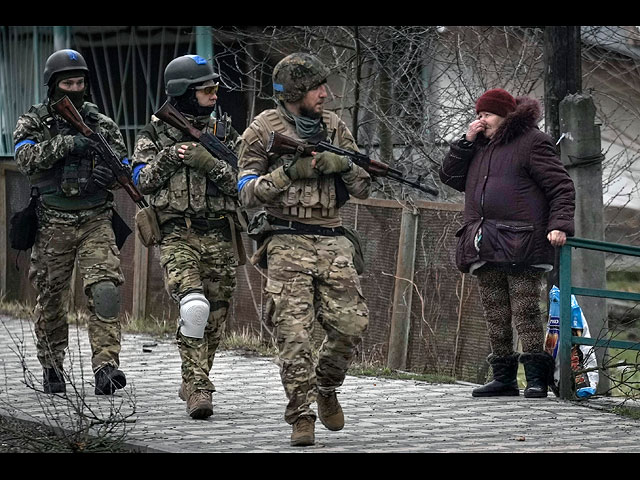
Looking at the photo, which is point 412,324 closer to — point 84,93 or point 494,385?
point 494,385

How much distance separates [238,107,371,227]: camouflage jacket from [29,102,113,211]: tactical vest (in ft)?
6.20

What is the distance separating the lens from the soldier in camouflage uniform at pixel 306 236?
7.30m

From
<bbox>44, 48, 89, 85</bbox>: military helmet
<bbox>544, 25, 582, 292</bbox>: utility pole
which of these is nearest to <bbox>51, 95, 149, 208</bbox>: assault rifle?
<bbox>44, 48, 89, 85</bbox>: military helmet

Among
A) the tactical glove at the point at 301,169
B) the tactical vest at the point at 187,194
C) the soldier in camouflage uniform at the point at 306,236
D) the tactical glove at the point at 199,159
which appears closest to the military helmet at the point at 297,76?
the soldier in camouflage uniform at the point at 306,236

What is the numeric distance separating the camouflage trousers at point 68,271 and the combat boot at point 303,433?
2348 millimetres

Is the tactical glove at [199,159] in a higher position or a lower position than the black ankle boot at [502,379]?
higher

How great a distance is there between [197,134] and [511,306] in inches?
96.1

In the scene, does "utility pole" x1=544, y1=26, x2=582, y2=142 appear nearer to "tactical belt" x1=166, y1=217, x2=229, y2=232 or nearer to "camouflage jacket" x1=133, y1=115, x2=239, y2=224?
"camouflage jacket" x1=133, y1=115, x2=239, y2=224

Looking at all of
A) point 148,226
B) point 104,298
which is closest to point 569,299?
point 148,226

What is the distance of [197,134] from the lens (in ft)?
27.6

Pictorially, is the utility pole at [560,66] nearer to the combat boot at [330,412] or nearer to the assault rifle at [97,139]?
the assault rifle at [97,139]

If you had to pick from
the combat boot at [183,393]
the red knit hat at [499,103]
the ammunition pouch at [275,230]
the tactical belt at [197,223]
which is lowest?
the combat boot at [183,393]

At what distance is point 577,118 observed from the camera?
9.58 metres
